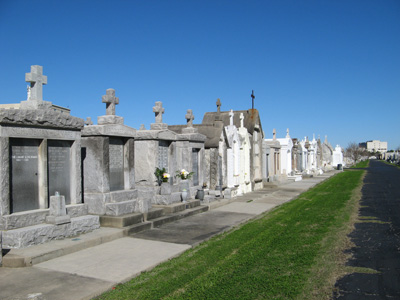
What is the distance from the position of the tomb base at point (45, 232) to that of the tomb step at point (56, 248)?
111 mm

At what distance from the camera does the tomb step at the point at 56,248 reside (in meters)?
6.13

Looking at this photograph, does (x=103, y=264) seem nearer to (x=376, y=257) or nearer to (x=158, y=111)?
(x=376, y=257)

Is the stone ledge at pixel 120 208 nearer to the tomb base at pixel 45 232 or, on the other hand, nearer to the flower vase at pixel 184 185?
the tomb base at pixel 45 232

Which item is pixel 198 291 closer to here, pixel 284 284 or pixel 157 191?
pixel 284 284

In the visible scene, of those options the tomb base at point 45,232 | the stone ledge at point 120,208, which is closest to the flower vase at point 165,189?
the stone ledge at point 120,208

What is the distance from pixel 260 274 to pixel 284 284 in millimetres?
528

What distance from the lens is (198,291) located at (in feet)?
16.6

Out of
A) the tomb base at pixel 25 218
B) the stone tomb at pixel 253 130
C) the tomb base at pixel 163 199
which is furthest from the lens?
the stone tomb at pixel 253 130

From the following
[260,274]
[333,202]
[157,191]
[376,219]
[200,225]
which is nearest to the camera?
[260,274]

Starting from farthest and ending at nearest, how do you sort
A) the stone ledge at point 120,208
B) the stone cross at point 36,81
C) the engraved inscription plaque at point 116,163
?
the engraved inscription plaque at point 116,163 < the stone ledge at point 120,208 < the stone cross at point 36,81

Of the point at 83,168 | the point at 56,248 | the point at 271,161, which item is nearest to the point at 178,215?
the point at 83,168

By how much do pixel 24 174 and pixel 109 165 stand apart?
2.65 meters

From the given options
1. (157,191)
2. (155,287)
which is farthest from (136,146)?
(155,287)

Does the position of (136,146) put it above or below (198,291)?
above
